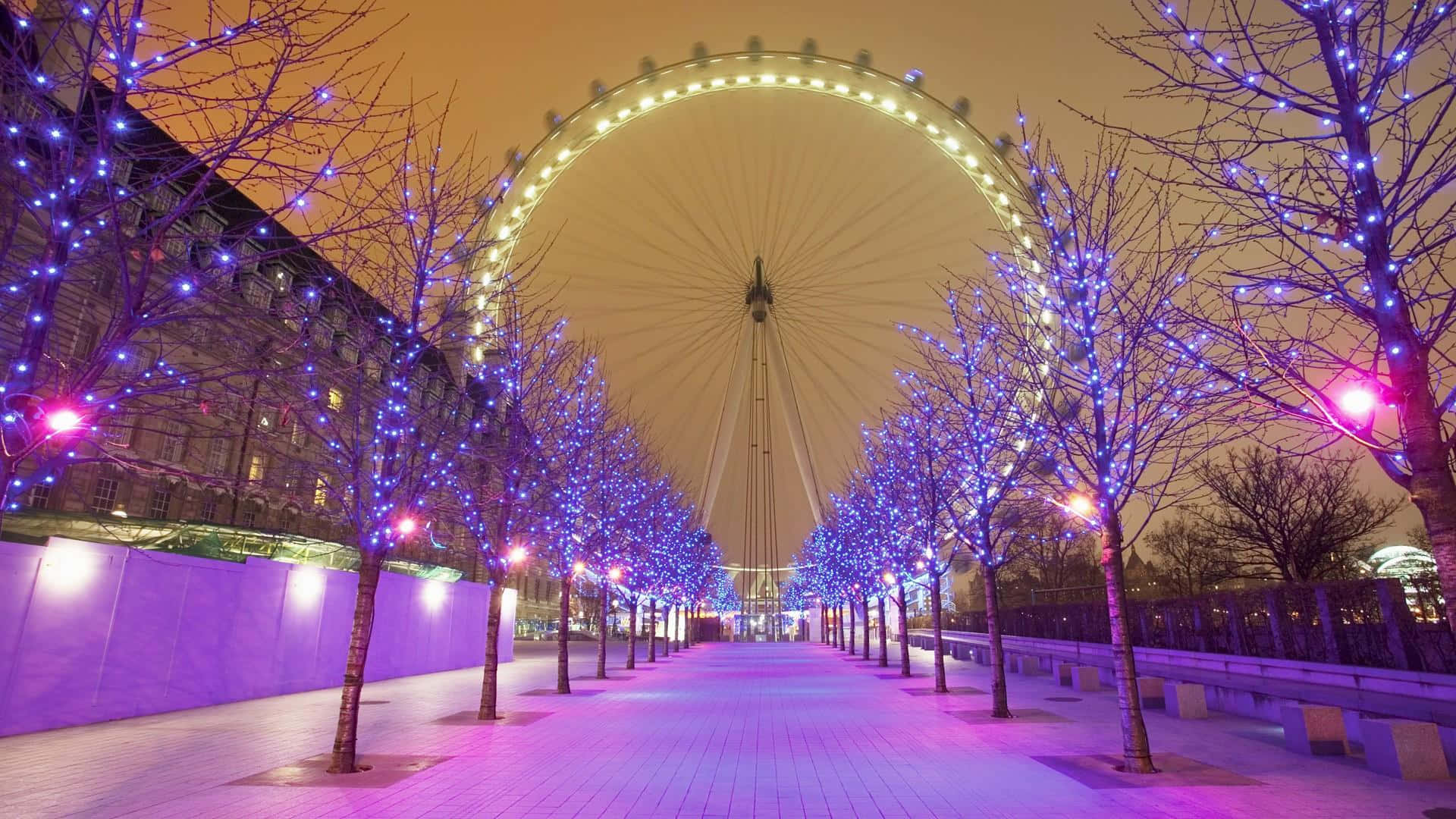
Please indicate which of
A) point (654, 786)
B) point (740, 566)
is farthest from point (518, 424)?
point (740, 566)

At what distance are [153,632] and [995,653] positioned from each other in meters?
19.2

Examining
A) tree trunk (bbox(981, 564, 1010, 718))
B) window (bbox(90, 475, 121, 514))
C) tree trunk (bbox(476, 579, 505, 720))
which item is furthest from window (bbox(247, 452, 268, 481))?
tree trunk (bbox(981, 564, 1010, 718))

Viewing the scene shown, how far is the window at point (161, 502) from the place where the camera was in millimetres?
36375

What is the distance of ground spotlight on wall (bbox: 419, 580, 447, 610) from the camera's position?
3070 cm

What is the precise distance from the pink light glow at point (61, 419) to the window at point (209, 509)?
3841 centimetres

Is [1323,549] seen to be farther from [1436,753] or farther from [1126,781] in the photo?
[1126,781]

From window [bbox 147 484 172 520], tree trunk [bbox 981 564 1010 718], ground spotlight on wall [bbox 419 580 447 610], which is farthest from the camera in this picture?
window [bbox 147 484 172 520]

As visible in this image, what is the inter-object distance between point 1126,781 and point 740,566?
107983mm

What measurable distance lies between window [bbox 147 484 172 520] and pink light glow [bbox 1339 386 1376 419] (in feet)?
142

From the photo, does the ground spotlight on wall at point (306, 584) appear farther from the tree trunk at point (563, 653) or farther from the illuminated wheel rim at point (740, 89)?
the illuminated wheel rim at point (740, 89)

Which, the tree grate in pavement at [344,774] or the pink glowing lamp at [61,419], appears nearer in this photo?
the pink glowing lamp at [61,419]

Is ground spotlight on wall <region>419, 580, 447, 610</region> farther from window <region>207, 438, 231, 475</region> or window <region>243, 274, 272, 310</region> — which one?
window <region>243, 274, 272, 310</region>

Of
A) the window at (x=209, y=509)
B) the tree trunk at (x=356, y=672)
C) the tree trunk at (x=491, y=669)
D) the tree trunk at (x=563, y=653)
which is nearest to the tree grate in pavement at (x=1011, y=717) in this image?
the tree trunk at (x=491, y=669)

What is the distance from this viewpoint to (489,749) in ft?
42.8
